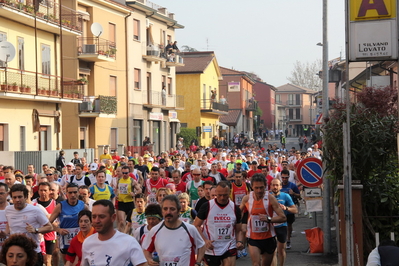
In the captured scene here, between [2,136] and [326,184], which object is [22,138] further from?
[326,184]

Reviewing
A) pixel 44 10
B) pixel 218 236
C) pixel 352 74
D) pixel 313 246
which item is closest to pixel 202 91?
pixel 352 74

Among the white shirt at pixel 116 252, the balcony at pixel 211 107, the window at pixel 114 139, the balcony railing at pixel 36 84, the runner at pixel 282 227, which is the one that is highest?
the balcony at pixel 211 107

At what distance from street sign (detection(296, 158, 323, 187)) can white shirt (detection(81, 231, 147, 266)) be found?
843 centimetres

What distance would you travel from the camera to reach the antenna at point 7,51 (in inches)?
1027

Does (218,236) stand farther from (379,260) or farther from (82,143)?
(82,143)

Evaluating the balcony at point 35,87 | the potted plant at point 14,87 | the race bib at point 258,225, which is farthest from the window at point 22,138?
the race bib at point 258,225

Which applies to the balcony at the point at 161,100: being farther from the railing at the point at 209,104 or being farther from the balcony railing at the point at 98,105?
the railing at the point at 209,104

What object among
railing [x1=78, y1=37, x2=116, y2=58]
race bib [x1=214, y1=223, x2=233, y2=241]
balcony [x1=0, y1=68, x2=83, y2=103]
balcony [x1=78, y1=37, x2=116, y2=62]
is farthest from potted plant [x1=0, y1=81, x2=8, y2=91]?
race bib [x1=214, y1=223, x2=233, y2=241]

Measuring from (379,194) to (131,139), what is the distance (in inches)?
1256

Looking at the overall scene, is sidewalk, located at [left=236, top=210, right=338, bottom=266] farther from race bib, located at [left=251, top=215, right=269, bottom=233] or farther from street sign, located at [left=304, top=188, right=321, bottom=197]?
race bib, located at [left=251, top=215, right=269, bottom=233]

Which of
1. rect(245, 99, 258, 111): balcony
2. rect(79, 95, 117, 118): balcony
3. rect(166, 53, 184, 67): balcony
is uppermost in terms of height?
rect(166, 53, 184, 67): balcony

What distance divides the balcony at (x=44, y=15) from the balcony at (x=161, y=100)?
1063 cm

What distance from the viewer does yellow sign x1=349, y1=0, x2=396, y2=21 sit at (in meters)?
8.06

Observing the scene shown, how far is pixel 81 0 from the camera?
3534cm
